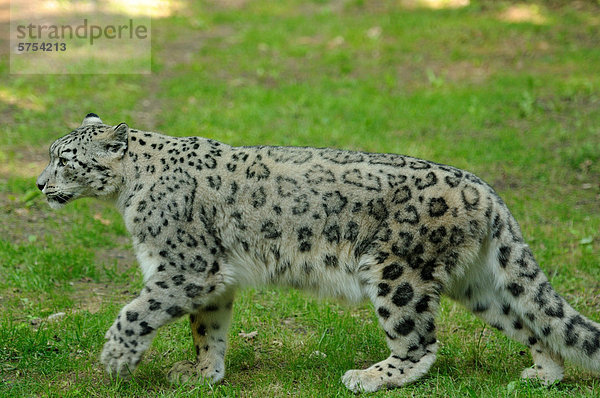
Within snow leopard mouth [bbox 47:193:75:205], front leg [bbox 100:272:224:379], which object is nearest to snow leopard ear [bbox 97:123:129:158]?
snow leopard mouth [bbox 47:193:75:205]

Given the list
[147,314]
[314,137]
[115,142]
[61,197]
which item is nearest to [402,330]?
[147,314]

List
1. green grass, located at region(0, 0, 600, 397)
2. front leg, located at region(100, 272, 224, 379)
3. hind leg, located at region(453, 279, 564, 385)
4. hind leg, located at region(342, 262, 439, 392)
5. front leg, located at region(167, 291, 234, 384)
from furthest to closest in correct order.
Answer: green grass, located at region(0, 0, 600, 397) < front leg, located at region(167, 291, 234, 384) < hind leg, located at region(453, 279, 564, 385) < front leg, located at region(100, 272, 224, 379) < hind leg, located at region(342, 262, 439, 392)

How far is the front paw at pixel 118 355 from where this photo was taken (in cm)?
598

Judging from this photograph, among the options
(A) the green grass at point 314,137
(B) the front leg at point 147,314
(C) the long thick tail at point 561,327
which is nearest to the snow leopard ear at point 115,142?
(B) the front leg at point 147,314

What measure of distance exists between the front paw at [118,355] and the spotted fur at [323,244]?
0.03ft

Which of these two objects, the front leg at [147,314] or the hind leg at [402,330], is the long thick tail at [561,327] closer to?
the hind leg at [402,330]

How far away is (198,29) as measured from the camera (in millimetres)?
19562

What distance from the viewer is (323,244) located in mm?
6156

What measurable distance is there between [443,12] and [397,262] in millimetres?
14912

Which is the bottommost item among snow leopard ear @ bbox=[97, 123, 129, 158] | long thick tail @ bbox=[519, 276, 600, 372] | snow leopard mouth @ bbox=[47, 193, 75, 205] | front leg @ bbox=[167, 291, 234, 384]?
front leg @ bbox=[167, 291, 234, 384]

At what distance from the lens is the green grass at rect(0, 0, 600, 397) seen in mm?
6582

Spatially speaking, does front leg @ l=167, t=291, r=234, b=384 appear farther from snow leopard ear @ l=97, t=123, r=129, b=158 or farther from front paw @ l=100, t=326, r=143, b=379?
snow leopard ear @ l=97, t=123, r=129, b=158

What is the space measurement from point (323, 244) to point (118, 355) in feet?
5.86

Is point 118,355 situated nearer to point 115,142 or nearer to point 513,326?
point 115,142
